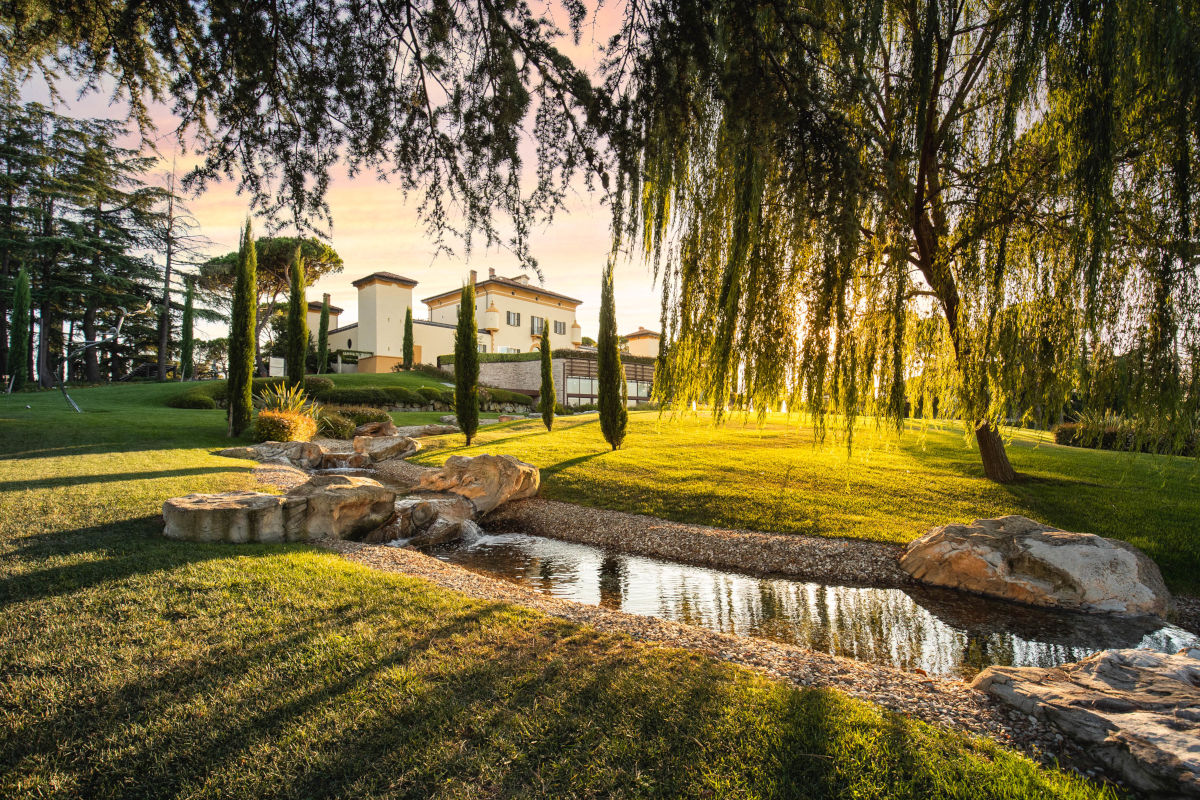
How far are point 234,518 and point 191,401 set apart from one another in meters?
19.9

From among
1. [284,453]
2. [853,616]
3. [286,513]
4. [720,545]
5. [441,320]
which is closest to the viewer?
[853,616]

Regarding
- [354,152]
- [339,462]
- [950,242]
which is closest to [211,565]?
[354,152]

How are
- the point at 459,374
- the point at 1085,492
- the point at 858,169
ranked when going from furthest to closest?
the point at 459,374
the point at 1085,492
the point at 858,169

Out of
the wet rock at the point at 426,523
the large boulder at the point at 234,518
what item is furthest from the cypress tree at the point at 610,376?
the large boulder at the point at 234,518

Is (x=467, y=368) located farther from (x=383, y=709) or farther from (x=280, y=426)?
(x=383, y=709)

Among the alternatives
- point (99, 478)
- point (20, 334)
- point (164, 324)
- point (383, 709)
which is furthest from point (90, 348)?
point (383, 709)

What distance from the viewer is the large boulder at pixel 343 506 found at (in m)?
6.89

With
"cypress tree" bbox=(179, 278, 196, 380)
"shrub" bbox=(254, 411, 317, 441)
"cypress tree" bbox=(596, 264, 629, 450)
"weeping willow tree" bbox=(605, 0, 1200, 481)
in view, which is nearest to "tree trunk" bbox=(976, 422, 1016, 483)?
"weeping willow tree" bbox=(605, 0, 1200, 481)

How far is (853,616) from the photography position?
5.46m

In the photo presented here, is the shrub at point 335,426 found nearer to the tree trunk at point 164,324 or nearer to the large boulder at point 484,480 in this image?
the large boulder at point 484,480

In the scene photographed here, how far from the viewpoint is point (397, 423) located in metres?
21.2

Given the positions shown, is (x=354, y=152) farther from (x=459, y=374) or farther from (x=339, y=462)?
(x=459, y=374)

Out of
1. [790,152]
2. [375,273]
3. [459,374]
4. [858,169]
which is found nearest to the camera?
[858,169]

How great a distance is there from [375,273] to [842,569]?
3908 cm
